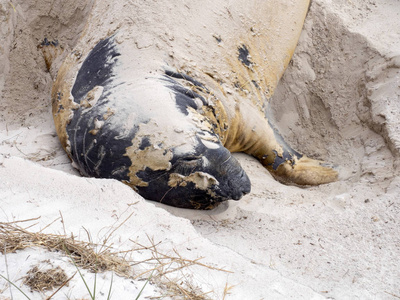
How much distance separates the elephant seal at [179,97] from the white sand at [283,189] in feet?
0.57

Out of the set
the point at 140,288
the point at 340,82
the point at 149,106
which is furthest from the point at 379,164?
the point at 140,288

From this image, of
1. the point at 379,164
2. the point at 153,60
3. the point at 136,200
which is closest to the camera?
the point at 136,200

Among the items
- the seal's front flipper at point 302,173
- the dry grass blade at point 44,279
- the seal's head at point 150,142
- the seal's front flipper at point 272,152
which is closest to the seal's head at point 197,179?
the seal's head at point 150,142

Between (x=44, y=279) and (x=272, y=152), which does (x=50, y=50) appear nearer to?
(x=272, y=152)

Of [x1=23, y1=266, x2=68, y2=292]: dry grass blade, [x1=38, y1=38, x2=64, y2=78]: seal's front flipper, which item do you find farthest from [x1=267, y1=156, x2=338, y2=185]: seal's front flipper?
[x1=23, y1=266, x2=68, y2=292]: dry grass blade

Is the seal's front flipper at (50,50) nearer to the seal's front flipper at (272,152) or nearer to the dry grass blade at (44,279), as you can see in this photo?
the seal's front flipper at (272,152)

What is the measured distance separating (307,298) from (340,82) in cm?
254

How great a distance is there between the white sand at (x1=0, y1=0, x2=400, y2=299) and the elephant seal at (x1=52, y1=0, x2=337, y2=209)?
172 millimetres

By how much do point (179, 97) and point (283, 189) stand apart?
92cm

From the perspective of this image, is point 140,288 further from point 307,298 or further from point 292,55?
point 292,55

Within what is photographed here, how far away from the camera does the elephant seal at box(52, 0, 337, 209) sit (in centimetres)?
225

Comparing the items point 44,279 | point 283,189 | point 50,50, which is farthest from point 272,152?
point 44,279

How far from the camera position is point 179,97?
8.05ft

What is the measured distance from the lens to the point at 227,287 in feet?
4.65
